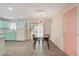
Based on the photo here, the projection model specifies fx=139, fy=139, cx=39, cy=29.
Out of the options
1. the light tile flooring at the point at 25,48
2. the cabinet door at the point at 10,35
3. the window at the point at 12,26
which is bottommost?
the light tile flooring at the point at 25,48

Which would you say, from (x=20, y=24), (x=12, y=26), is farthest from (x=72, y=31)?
(x=12, y=26)

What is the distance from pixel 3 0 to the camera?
379 cm

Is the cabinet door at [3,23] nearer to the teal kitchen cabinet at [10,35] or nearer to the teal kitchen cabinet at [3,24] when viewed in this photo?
the teal kitchen cabinet at [3,24]

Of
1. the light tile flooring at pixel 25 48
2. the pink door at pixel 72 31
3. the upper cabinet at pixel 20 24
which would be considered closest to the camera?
the pink door at pixel 72 31

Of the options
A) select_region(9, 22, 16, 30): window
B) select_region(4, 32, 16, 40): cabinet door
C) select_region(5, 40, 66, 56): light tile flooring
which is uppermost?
select_region(9, 22, 16, 30): window

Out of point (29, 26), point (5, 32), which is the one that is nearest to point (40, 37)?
point (29, 26)

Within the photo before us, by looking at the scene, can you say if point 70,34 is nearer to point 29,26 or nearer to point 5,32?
point 29,26

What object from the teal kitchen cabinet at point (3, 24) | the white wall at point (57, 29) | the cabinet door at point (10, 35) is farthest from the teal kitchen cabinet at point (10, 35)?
the white wall at point (57, 29)

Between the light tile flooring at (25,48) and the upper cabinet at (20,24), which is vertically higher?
the upper cabinet at (20,24)

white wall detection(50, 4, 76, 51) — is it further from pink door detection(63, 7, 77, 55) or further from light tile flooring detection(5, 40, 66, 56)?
pink door detection(63, 7, 77, 55)

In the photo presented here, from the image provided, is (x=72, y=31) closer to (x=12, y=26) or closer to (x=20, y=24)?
(x=20, y=24)

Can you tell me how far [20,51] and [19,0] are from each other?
2.79 metres

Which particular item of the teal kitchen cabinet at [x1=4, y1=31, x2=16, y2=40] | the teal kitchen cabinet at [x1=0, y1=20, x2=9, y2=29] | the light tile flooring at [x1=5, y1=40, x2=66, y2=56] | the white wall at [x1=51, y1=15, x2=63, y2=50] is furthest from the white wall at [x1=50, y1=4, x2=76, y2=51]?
the teal kitchen cabinet at [x1=0, y1=20, x2=9, y2=29]

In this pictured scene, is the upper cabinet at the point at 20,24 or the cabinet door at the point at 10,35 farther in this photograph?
the upper cabinet at the point at 20,24
